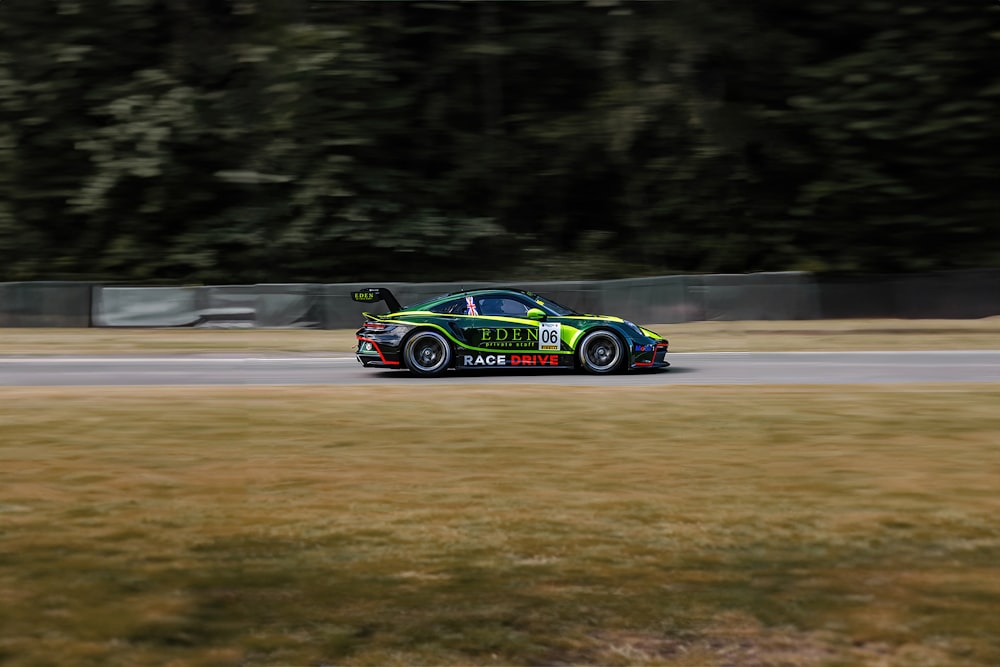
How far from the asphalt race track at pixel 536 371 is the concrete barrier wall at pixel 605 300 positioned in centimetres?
581

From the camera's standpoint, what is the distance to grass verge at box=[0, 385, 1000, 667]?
15.8 ft

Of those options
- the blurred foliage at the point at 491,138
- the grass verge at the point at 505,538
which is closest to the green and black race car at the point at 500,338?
the grass verge at the point at 505,538

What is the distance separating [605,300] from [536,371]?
28.0ft

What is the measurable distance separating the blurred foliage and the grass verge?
59.1ft

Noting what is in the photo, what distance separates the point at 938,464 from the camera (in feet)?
28.8

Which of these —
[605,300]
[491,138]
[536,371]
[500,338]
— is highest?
[491,138]

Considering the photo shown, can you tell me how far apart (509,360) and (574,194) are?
56.2 ft

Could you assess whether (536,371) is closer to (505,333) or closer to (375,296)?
(505,333)

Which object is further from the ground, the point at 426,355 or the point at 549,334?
the point at 549,334

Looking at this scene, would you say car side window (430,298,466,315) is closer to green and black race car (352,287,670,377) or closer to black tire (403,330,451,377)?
green and black race car (352,287,670,377)

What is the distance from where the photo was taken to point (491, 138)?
31.8 metres

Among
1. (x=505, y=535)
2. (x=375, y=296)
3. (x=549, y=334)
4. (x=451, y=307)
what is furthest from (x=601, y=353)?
(x=505, y=535)

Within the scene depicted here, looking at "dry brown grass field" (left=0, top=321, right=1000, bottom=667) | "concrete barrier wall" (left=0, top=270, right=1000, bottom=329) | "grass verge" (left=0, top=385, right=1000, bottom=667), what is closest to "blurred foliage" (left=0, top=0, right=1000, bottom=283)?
"concrete barrier wall" (left=0, top=270, right=1000, bottom=329)

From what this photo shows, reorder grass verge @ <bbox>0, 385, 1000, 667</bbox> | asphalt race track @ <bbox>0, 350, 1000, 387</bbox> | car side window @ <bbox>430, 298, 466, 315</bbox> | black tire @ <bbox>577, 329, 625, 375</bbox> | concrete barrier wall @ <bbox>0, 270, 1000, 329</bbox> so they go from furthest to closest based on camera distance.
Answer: concrete barrier wall @ <bbox>0, 270, 1000, 329</bbox>
car side window @ <bbox>430, 298, 466, 315</bbox>
black tire @ <bbox>577, 329, 625, 375</bbox>
asphalt race track @ <bbox>0, 350, 1000, 387</bbox>
grass verge @ <bbox>0, 385, 1000, 667</bbox>
